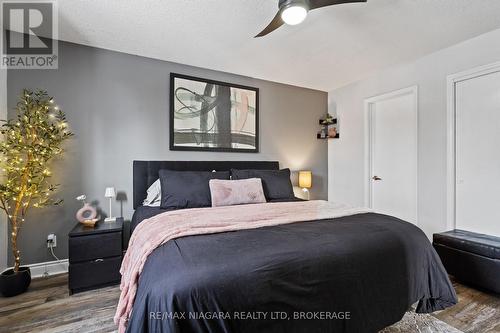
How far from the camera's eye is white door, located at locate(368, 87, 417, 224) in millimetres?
3387

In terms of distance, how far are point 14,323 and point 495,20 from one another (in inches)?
194

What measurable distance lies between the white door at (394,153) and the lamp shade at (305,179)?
954 mm

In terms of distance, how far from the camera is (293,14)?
1748 mm

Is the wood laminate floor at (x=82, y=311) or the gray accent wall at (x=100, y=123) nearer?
the wood laminate floor at (x=82, y=311)

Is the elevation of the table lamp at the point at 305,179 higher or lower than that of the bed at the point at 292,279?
higher

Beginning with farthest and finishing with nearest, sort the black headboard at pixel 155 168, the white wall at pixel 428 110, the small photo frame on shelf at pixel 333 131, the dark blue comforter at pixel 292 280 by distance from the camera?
the small photo frame on shelf at pixel 333 131, the black headboard at pixel 155 168, the white wall at pixel 428 110, the dark blue comforter at pixel 292 280

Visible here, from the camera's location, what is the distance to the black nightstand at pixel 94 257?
7.38 feet

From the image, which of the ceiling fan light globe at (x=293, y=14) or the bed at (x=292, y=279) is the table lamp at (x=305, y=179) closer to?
the bed at (x=292, y=279)

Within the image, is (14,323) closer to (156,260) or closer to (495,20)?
(156,260)

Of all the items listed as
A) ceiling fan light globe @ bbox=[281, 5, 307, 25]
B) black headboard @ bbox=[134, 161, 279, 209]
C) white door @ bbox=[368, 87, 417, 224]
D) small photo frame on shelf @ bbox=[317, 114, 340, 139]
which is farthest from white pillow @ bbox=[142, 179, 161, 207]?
white door @ bbox=[368, 87, 417, 224]

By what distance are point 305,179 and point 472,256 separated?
2180mm

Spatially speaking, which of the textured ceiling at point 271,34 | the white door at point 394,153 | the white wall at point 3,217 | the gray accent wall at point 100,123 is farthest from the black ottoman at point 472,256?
the white wall at point 3,217

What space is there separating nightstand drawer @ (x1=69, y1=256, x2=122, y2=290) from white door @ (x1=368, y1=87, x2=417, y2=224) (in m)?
3.63

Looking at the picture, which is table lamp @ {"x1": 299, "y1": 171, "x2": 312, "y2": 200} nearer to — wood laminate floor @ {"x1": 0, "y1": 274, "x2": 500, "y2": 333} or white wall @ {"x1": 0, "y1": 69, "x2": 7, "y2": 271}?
wood laminate floor @ {"x1": 0, "y1": 274, "x2": 500, "y2": 333}
